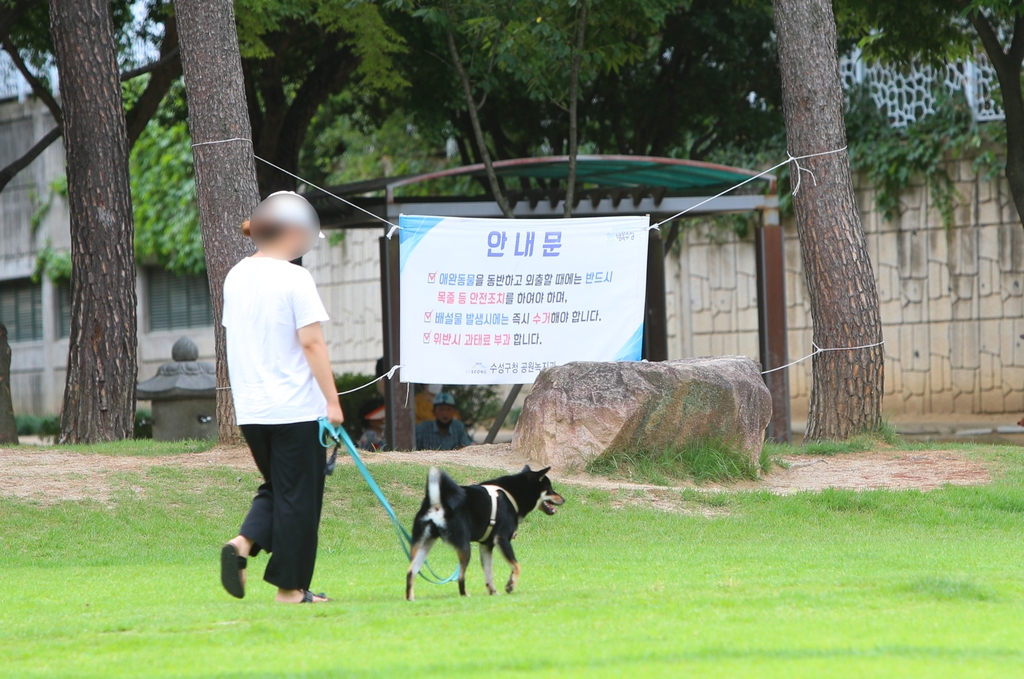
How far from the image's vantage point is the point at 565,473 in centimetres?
985

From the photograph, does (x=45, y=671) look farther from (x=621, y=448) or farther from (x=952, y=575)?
(x=621, y=448)

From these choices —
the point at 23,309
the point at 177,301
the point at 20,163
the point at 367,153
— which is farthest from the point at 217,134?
the point at 23,309

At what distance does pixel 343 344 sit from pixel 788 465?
630 inches

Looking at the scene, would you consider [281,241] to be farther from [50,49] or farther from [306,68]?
[50,49]

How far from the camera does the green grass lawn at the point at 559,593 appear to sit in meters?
4.02

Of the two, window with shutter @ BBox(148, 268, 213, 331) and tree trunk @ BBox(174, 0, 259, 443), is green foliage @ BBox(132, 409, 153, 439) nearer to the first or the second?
tree trunk @ BBox(174, 0, 259, 443)

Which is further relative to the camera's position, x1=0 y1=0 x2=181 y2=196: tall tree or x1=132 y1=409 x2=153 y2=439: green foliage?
x1=132 y1=409 x2=153 y2=439: green foliage

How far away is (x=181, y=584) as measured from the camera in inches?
249

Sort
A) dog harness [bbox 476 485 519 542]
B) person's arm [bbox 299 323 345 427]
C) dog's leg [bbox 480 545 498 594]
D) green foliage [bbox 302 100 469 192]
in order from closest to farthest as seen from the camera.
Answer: person's arm [bbox 299 323 345 427]
dog harness [bbox 476 485 519 542]
dog's leg [bbox 480 545 498 594]
green foliage [bbox 302 100 469 192]

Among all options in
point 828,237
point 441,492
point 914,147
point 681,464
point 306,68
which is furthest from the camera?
point 914,147

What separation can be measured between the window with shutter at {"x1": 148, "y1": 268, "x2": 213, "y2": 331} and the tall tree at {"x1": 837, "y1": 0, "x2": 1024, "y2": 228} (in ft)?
55.5

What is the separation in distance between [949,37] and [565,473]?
29.3ft

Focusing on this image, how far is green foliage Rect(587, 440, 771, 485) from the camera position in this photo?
32.3 ft

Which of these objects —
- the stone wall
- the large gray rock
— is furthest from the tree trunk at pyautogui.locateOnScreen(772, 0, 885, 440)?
the stone wall
